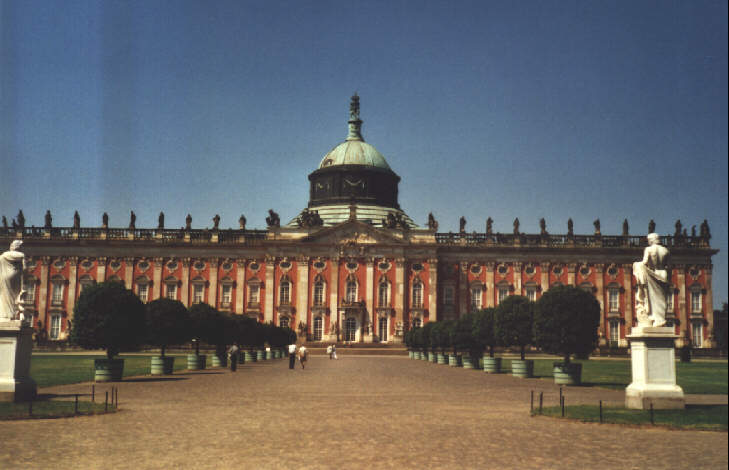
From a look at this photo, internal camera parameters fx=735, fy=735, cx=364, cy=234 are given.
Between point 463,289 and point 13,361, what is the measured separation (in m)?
65.2

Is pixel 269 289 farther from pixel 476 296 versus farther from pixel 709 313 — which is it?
pixel 709 313

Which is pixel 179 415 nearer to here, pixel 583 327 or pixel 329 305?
pixel 583 327

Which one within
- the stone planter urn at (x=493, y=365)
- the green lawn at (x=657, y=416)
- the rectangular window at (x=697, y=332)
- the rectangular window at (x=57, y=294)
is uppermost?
the rectangular window at (x=57, y=294)

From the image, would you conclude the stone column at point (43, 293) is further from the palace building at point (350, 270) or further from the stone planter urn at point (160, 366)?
the stone planter urn at point (160, 366)

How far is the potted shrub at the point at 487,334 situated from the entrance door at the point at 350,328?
121 ft

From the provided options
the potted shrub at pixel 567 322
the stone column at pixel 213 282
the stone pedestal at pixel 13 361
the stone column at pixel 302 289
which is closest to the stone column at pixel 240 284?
the stone column at pixel 213 282

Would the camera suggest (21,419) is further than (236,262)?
No

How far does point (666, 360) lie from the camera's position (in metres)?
18.2

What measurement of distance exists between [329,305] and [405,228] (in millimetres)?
12235

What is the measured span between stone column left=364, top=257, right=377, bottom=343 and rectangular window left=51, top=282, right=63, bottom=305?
3318cm

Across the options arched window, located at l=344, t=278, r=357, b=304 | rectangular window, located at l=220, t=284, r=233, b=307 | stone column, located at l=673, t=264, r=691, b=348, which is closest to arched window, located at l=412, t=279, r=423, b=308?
arched window, located at l=344, t=278, r=357, b=304

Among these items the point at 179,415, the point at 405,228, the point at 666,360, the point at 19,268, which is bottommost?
the point at 179,415

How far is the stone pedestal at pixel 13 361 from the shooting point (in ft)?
62.7

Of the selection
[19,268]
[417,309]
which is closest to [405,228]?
[417,309]
